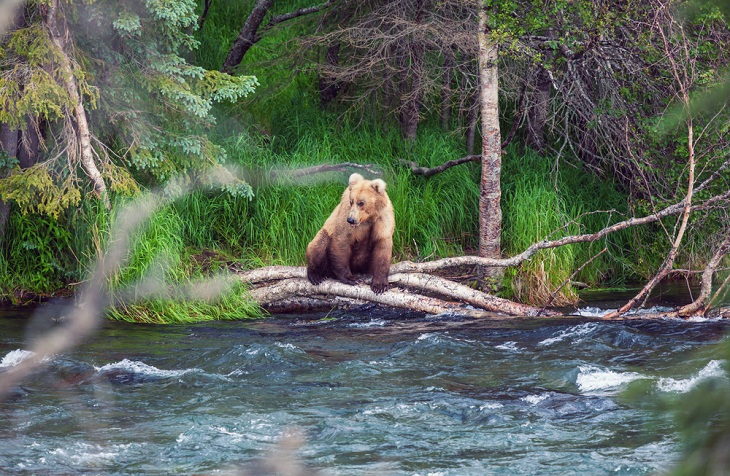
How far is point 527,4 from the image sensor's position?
882 cm

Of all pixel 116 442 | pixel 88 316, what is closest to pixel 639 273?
pixel 116 442

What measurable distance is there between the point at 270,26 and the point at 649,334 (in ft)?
22.0

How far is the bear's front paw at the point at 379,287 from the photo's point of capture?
7910 millimetres

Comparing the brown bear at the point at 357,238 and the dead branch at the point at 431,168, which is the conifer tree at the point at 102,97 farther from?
the dead branch at the point at 431,168

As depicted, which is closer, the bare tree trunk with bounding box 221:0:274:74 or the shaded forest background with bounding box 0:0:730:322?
the shaded forest background with bounding box 0:0:730:322

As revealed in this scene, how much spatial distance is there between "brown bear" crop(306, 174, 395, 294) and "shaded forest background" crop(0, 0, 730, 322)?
998 millimetres

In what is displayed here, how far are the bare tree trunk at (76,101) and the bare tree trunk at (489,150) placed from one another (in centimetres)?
385

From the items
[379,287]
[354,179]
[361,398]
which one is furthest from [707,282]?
[361,398]

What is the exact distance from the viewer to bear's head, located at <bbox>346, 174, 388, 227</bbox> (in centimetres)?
780

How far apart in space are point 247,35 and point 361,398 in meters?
7.45

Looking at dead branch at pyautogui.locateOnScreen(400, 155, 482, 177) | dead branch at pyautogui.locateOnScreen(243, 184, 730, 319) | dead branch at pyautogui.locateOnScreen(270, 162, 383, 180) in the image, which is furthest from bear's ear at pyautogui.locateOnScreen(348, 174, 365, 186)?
dead branch at pyautogui.locateOnScreen(400, 155, 482, 177)

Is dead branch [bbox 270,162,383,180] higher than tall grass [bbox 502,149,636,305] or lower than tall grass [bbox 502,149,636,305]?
higher

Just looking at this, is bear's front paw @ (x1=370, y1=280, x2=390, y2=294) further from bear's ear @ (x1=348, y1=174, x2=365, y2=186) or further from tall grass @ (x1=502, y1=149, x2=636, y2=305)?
tall grass @ (x1=502, y1=149, x2=636, y2=305)

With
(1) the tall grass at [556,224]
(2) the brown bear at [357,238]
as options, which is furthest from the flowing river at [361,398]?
(1) the tall grass at [556,224]
